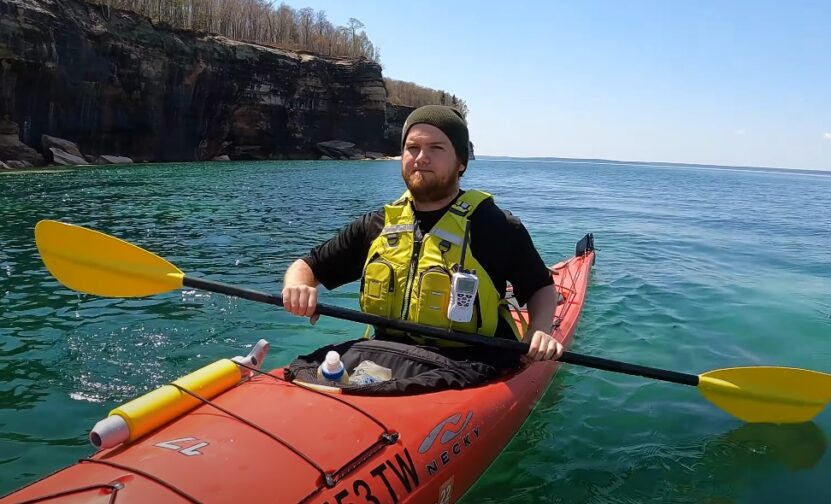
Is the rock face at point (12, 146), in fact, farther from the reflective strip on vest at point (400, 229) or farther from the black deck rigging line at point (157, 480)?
the black deck rigging line at point (157, 480)

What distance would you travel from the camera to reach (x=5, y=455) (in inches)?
135

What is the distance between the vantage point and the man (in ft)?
10.5

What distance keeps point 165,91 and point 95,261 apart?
4018 cm

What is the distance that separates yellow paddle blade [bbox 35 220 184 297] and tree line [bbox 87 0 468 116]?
120 feet

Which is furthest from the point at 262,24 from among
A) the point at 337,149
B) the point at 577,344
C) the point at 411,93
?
the point at 577,344

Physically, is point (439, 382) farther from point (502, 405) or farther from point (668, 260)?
point (668, 260)

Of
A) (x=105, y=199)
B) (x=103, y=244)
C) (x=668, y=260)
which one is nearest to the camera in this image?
(x=103, y=244)

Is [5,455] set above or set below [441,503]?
below

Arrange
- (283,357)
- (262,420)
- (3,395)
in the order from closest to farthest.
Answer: (262,420)
(3,395)
(283,357)

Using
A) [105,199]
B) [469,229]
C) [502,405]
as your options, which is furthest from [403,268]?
[105,199]

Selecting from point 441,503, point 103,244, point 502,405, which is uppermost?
point 103,244

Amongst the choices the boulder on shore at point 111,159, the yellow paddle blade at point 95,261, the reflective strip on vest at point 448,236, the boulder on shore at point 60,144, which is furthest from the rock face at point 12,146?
the reflective strip on vest at point 448,236

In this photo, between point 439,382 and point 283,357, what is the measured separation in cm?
268

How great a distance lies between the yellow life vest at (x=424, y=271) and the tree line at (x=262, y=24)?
36.8 metres
